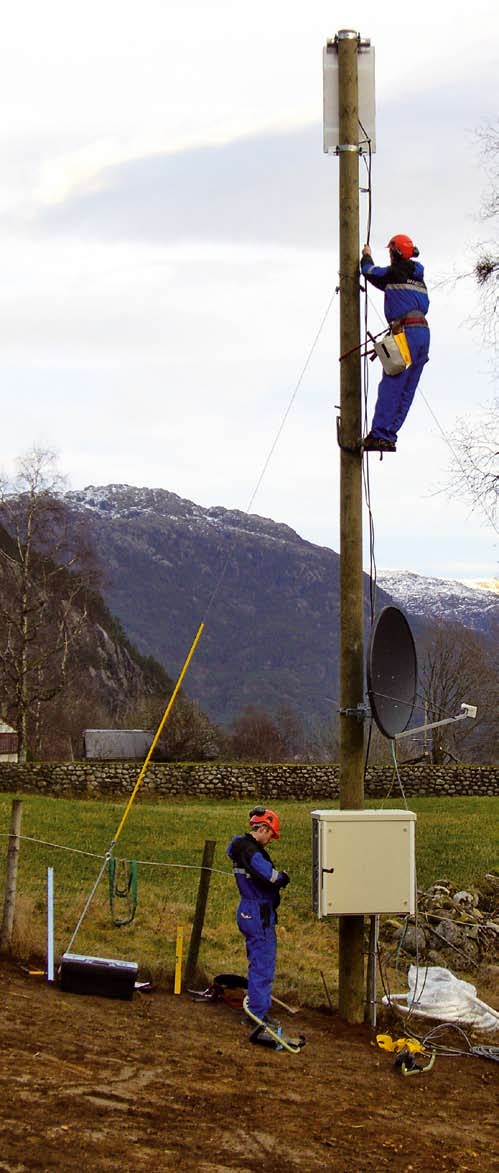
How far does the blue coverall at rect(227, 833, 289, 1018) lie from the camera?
8203 mm

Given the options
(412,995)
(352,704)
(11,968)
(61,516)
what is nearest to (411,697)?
(352,704)

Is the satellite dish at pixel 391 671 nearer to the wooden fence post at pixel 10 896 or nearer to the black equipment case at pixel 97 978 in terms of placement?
the black equipment case at pixel 97 978

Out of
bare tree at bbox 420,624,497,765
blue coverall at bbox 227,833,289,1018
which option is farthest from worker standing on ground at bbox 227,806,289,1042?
bare tree at bbox 420,624,497,765

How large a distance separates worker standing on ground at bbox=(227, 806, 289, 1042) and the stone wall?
25244mm

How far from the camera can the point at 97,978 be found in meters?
8.81

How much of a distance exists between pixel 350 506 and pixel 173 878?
28.3 feet

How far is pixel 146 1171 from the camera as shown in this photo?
5078mm

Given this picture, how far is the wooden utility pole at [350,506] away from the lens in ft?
28.6

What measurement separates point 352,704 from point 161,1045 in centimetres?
275

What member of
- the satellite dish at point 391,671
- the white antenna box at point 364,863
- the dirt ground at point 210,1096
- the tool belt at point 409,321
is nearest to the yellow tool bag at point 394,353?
the tool belt at point 409,321

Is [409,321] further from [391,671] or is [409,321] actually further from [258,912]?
[258,912]

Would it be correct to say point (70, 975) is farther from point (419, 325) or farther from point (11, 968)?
point (419, 325)

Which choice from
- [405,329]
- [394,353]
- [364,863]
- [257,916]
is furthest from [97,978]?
[405,329]

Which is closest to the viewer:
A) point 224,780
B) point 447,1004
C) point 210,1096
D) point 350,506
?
point 210,1096
